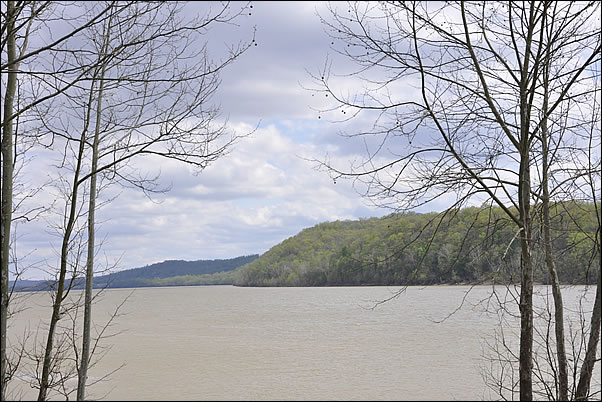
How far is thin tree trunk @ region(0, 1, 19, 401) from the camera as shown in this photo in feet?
11.1

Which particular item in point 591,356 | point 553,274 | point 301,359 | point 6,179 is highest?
point 6,179

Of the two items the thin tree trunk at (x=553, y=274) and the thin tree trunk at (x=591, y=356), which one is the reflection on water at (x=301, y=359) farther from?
the thin tree trunk at (x=591, y=356)

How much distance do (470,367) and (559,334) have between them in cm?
1053

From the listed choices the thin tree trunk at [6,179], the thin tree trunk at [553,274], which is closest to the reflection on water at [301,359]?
the thin tree trunk at [553,274]

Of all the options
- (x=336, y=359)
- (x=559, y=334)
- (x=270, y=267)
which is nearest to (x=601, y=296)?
(x=559, y=334)

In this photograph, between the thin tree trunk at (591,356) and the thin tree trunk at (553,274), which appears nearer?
the thin tree trunk at (591,356)

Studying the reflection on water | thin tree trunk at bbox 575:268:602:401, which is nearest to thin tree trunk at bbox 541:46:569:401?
thin tree trunk at bbox 575:268:602:401

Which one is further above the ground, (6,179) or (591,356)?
(6,179)

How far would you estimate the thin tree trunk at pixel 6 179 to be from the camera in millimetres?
3391

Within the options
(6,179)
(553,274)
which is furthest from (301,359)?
(6,179)

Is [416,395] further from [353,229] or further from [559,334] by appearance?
[353,229]

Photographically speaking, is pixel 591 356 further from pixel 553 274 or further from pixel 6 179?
pixel 6 179

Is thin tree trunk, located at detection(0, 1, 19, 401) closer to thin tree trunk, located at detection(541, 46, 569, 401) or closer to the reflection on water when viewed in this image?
thin tree trunk, located at detection(541, 46, 569, 401)

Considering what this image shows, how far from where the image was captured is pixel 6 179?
3.74 m
